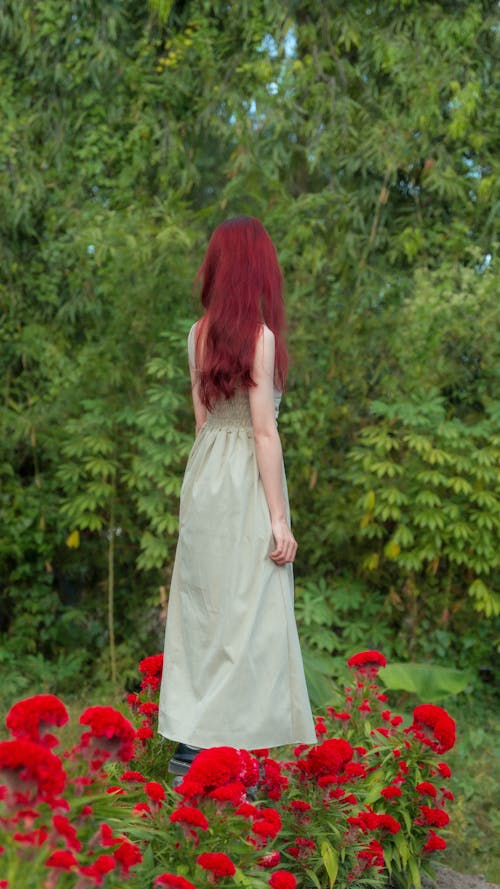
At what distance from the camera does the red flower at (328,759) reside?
2.75 m

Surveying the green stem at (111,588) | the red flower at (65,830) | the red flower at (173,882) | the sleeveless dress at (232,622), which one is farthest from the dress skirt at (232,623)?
the green stem at (111,588)

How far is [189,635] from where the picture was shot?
3232 millimetres

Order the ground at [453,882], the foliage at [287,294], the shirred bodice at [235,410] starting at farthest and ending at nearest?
the foliage at [287,294], the ground at [453,882], the shirred bodice at [235,410]

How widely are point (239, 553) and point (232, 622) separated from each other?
8.1 inches

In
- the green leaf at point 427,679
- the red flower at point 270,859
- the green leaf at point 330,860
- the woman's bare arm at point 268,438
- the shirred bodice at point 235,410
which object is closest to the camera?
the red flower at point 270,859

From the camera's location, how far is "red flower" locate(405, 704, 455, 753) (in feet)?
9.95

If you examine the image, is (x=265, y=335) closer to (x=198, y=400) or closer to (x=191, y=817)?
(x=198, y=400)

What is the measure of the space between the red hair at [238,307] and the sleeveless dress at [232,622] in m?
0.10

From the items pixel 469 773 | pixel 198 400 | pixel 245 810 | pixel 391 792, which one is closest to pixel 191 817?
pixel 245 810

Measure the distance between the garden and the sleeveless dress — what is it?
0.61 feet

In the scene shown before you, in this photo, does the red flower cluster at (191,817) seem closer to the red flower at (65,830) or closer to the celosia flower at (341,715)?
the red flower at (65,830)

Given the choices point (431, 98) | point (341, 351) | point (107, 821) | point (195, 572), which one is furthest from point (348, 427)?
point (107, 821)

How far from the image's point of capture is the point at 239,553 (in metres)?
3.17

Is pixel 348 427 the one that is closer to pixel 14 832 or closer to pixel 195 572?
pixel 195 572
